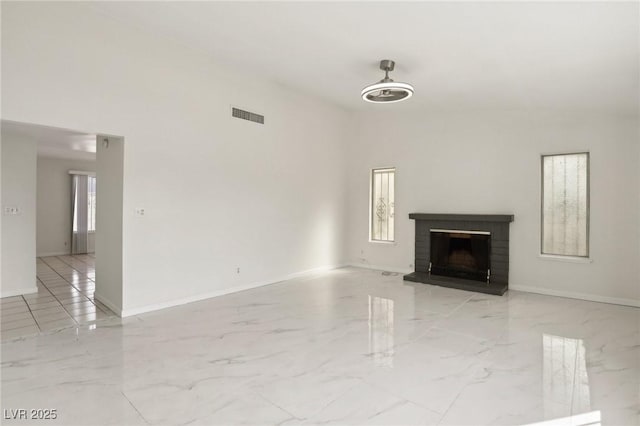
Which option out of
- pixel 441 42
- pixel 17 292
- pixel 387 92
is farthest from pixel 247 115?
pixel 17 292

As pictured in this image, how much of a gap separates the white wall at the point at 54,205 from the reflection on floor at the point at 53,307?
263 cm

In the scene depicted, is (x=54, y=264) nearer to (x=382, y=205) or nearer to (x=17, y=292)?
(x=17, y=292)

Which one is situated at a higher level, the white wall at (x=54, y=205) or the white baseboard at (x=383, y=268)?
the white wall at (x=54, y=205)

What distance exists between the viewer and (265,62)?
15.9ft

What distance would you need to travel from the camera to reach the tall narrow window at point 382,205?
23.1ft

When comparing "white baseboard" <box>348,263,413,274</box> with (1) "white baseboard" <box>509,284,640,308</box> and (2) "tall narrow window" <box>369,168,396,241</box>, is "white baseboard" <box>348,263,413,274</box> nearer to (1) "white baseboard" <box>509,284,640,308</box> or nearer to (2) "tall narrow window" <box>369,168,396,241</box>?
(2) "tall narrow window" <box>369,168,396,241</box>

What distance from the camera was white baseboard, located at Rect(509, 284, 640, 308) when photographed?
185 inches

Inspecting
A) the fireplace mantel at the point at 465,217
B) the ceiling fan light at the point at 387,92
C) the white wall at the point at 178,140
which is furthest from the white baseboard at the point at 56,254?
the ceiling fan light at the point at 387,92

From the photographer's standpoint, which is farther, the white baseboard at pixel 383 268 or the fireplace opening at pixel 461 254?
the white baseboard at pixel 383 268

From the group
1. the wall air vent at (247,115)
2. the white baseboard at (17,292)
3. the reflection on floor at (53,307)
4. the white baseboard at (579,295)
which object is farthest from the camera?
the wall air vent at (247,115)

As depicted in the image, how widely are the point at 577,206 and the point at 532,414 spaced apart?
404cm

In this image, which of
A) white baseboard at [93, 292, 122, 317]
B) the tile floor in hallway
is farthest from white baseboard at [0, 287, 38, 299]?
the tile floor in hallway

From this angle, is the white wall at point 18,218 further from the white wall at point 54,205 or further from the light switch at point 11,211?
the white wall at point 54,205

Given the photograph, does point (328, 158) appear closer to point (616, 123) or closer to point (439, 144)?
point (439, 144)
